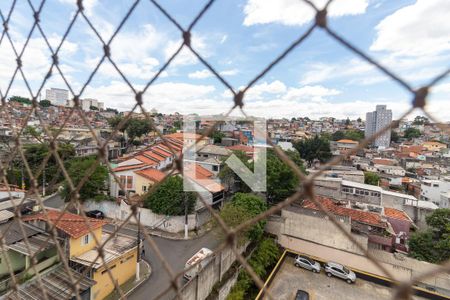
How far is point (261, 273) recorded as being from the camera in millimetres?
4434

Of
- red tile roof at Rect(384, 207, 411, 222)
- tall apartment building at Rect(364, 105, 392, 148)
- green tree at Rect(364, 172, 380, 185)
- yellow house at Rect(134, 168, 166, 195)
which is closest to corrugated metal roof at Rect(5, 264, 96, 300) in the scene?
tall apartment building at Rect(364, 105, 392, 148)

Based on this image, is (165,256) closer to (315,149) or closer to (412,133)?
(315,149)

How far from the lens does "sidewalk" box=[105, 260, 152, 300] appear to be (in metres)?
3.85

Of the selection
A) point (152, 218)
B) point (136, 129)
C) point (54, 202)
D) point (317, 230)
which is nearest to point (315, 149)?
point (317, 230)

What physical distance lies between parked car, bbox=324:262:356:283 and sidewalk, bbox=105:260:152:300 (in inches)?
125

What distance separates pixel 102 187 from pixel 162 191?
6.02 ft

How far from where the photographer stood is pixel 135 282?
165 inches

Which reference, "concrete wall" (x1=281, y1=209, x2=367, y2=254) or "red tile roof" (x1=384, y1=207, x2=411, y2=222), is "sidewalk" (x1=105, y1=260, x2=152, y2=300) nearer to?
"concrete wall" (x1=281, y1=209, x2=367, y2=254)

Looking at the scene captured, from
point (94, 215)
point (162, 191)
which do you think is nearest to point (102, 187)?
point (94, 215)

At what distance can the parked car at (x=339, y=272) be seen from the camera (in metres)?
4.57

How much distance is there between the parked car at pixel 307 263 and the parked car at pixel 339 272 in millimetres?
166

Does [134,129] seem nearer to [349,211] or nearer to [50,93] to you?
[349,211]

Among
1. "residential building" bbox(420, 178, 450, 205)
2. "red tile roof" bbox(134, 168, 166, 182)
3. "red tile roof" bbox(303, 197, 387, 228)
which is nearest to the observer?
"red tile roof" bbox(303, 197, 387, 228)

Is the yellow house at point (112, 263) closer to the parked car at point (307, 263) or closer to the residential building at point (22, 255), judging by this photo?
the residential building at point (22, 255)
